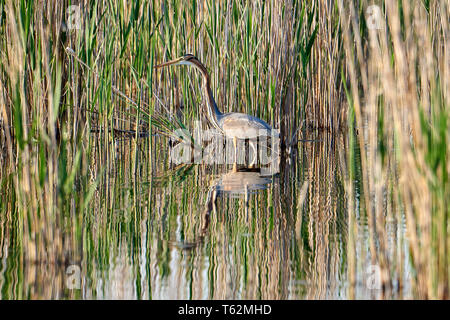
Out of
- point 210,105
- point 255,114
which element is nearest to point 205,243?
point 210,105

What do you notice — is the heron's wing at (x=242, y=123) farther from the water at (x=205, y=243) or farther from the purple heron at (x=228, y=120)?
the water at (x=205, y=243)

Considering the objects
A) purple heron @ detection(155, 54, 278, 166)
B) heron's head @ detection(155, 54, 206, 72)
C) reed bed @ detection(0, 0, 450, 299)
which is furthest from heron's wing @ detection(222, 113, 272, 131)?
heron's head @ detection(155, 54, 206, 72)

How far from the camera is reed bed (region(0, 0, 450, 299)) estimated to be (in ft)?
6.97

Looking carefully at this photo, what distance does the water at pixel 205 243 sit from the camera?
238 centimetres

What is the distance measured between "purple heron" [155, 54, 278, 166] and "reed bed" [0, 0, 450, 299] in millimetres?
174

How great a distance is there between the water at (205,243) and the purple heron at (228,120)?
0.55 m

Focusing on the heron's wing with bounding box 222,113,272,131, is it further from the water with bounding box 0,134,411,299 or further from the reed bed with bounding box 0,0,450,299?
the water with bounding box 0,134,411,299

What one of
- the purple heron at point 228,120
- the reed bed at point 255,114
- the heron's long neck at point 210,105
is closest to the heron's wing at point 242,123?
the purple heron at point 228,120

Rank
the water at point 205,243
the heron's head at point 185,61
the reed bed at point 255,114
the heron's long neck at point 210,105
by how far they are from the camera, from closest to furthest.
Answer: the reed bed at point 255,114
the water at point 205,243
the heron's head at point 185,61
the heron's long neck at point 210,105

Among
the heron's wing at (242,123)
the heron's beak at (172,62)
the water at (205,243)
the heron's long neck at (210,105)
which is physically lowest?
the water at (205,243)

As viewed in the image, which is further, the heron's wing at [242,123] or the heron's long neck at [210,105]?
the heron's long neck at [210,105]
